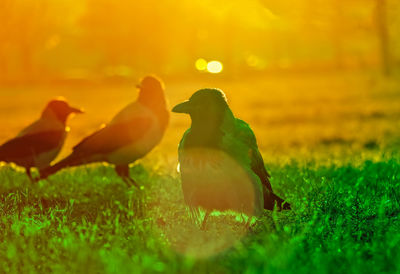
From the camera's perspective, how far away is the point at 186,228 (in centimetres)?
502

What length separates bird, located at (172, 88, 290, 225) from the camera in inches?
179

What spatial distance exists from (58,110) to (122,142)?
1405 mm

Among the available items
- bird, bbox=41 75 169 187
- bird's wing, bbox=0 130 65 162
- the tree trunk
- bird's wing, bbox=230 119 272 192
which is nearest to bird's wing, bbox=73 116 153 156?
bird, bbox=41 75 169 187

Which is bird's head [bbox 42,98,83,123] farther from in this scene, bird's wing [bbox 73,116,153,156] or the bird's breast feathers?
the bird's breast feathers

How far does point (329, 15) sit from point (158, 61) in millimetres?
31231

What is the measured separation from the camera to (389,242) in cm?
412

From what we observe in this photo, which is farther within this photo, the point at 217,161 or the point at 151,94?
the point at 151,94

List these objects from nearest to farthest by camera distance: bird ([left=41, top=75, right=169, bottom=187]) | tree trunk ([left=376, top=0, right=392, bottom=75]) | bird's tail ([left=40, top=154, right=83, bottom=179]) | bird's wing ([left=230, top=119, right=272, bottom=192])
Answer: bird's wing ([left=230, top=119, right=272, bottom=192])
bird's tail ([left=40, top=154, right=83, bottom=179])
bird ([left=41, top=75, right=169, bottom=187])
tree trunk ([left=376, top=0, right=392, bottom=75])

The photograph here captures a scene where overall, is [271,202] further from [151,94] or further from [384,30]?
[384,30]

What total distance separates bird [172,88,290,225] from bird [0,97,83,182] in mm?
2971

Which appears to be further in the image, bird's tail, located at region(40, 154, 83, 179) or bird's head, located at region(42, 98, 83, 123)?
bird's head, located at region(42, 98, 83, 123)

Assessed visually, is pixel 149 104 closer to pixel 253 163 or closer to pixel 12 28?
pixel 253 163

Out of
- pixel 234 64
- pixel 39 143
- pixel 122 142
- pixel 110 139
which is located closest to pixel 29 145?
pixel 39 143

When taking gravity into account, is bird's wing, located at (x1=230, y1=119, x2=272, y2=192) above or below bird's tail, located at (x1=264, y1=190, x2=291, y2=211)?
above
